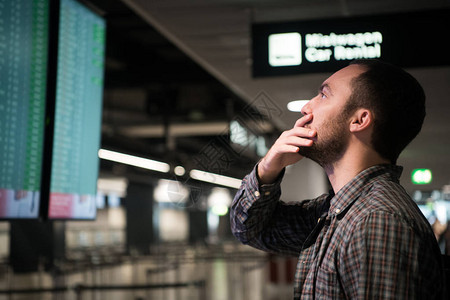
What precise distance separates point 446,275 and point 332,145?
0.45 m

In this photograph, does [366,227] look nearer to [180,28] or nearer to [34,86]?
[34,86]

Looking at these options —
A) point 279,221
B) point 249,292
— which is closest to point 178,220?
point 249,292

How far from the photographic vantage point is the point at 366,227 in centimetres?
123

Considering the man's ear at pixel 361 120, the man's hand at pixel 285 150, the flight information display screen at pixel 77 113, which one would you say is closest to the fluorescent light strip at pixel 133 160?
the flight information display screen at pixel 77 113

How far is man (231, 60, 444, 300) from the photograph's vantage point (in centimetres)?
119

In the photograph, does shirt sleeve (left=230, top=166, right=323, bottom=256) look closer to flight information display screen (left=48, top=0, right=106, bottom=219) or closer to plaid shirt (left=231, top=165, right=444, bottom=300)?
plaid shirt (left=231, top=165, right=444, bottom=300)

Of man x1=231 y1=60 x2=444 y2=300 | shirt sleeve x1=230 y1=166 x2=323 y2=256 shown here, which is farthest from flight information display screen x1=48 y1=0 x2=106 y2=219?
man x1=231 y1=60 x2=444 y2=300

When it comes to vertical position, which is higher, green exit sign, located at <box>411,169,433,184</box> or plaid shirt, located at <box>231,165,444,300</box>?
green exit sign, located at <box>411,169,433,184</box>

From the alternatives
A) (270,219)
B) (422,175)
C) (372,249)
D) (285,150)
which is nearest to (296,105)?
(422,175)

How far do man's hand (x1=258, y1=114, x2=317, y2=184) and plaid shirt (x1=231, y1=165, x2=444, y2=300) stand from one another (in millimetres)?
181

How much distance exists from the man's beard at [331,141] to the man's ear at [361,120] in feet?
0.07

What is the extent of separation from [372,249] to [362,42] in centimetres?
234

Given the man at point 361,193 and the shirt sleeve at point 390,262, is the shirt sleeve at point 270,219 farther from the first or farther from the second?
the shirt sleeve at point 390,262

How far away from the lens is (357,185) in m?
1.42
